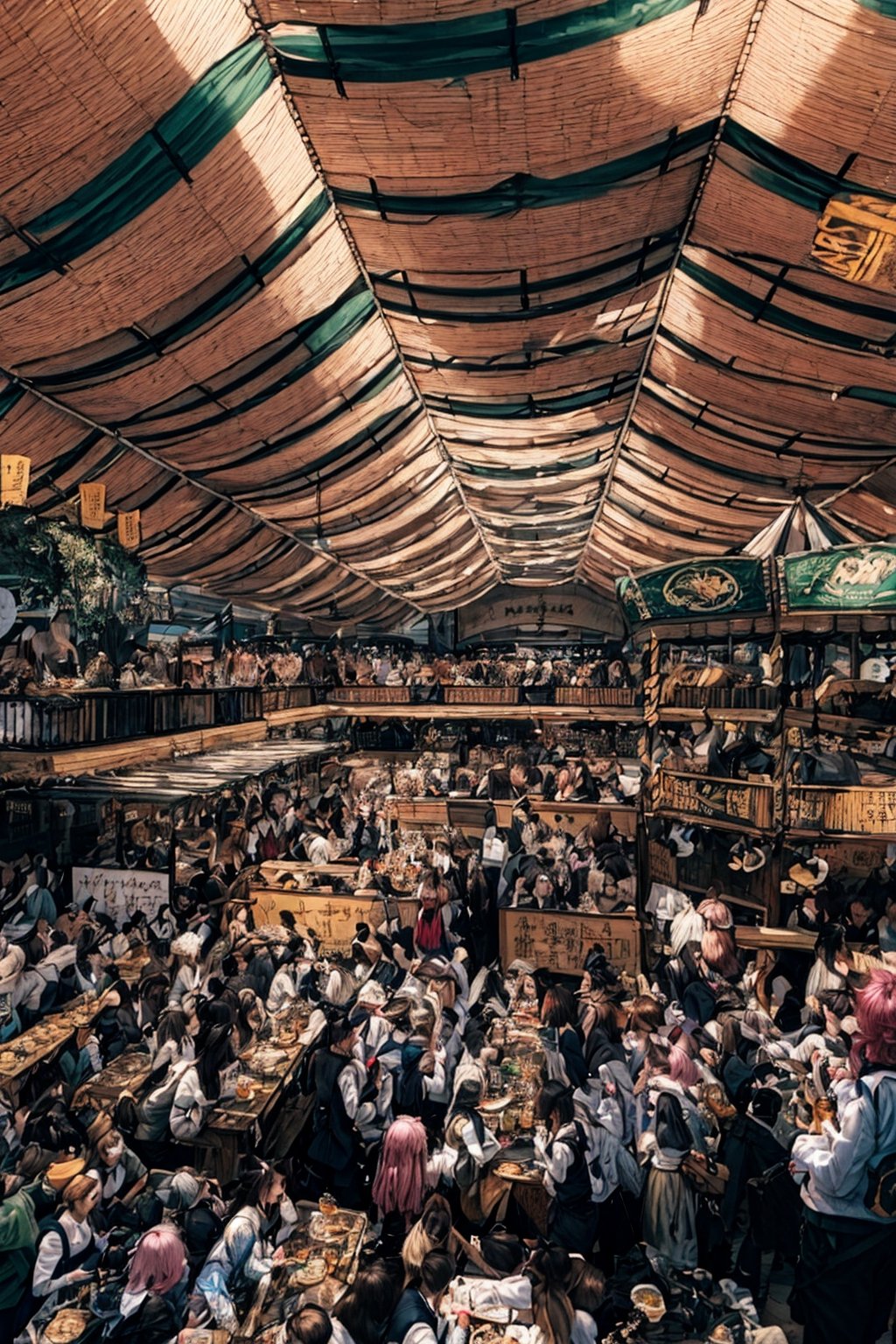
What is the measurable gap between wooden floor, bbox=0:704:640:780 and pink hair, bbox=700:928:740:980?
805 centimetres

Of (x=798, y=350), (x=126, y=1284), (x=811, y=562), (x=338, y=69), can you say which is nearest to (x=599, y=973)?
(x=811, y=562)

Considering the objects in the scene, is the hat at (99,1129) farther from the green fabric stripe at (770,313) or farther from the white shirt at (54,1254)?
the green fabric stripe at (770,313)

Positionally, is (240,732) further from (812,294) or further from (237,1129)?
(812,294)

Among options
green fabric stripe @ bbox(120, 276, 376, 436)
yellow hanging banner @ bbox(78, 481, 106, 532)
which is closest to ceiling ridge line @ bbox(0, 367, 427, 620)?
green fabric stripe @ bbox(120, 276, 376, 436)

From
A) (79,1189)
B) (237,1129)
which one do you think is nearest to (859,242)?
(237,1129)

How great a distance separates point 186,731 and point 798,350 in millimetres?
10884

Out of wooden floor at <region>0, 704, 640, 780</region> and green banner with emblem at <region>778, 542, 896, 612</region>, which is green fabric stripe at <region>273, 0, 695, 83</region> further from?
wooden floor at <region>0, 704, 640, 780</region>

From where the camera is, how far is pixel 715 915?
9.77 metres

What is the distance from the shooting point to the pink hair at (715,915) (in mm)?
9750

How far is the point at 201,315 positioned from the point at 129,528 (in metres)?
4.15

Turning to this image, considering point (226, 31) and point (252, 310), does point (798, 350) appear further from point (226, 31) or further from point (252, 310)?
point (226, 31)

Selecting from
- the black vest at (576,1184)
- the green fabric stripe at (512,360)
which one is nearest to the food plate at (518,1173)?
the black vest at (576,1184)

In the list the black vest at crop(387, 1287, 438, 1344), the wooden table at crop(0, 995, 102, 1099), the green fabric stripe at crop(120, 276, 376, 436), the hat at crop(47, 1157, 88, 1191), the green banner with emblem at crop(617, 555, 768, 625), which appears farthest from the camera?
the green banner with emblem at crop(617, 555, 768, 625)

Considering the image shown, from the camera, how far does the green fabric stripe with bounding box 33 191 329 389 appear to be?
297 inches
